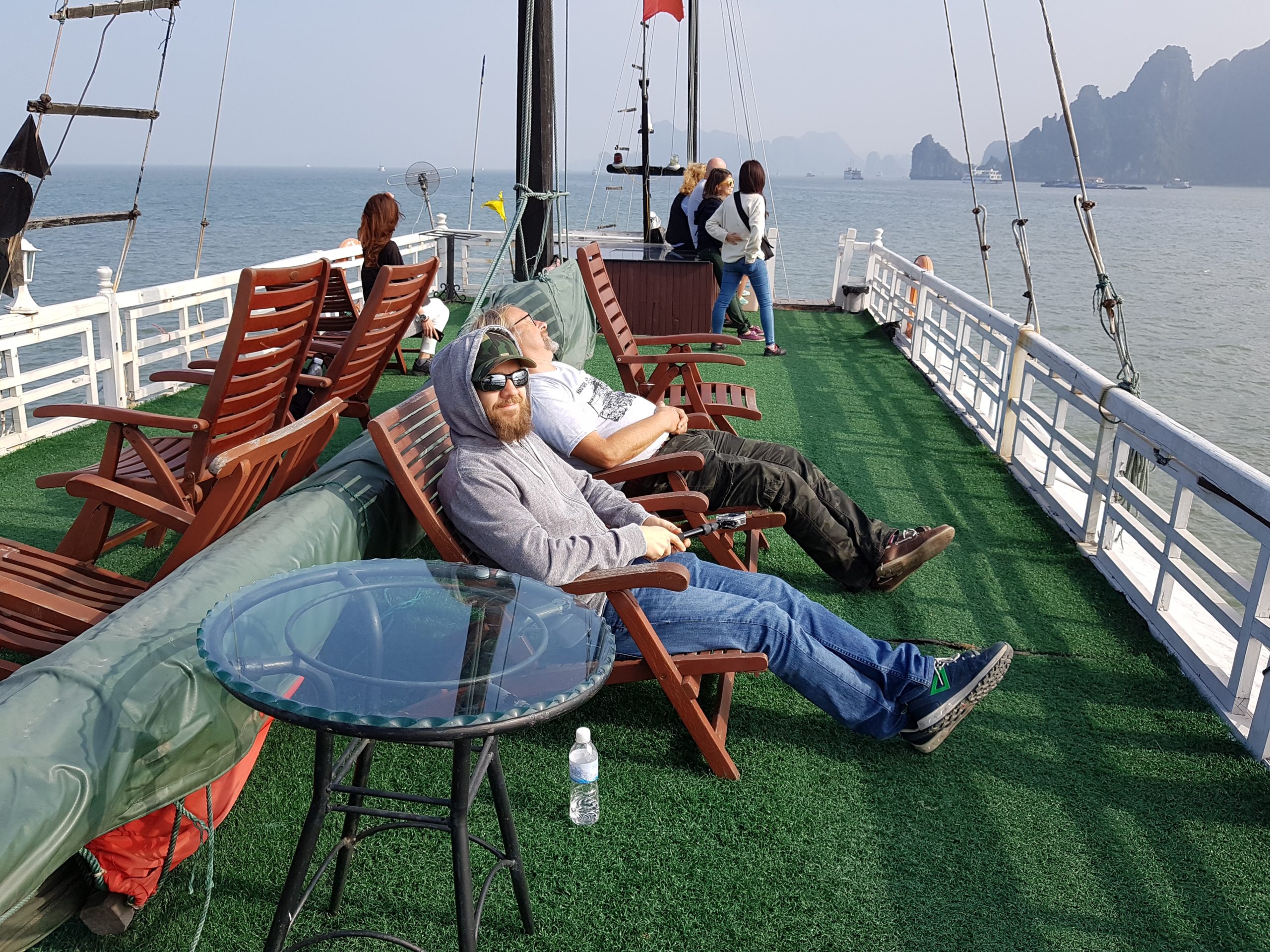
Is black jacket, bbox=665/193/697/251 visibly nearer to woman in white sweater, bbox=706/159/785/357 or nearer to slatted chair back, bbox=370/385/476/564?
woman in white sweater, bbox=706/159/785/357

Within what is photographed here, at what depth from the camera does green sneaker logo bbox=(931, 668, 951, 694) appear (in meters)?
2.82

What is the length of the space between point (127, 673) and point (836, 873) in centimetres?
157

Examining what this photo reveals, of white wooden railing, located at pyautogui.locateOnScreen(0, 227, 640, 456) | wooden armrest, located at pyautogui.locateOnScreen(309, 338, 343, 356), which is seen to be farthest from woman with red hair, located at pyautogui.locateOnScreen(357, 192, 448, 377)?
wooden armrest, located at pyautogui.locateOnScreen(309, 338, 343, 356)

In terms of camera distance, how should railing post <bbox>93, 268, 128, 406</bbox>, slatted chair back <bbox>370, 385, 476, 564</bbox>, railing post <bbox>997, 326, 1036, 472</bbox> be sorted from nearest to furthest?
slatted chair back <bbox>370, 385, 476, 564</bbox> → railing post <bbox>997, 326, 1036, 472</bbox> → railing post <bbox>93, 268, 128, 406</bbox>

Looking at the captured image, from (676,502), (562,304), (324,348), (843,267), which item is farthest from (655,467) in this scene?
(843,267)

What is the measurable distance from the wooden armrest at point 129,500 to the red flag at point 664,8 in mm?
13177

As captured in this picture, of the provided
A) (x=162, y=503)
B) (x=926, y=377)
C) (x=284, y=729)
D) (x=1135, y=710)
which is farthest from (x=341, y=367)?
(x=926, y=377)

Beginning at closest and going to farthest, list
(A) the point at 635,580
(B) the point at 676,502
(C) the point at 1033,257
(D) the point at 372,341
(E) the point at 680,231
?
(A) the point at 635,580, (B) the point at 676,502, (D) the point at 372,341, (E) the point at 680,231, (C) the point at 1033,257

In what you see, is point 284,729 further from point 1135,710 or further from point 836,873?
point 1135,710

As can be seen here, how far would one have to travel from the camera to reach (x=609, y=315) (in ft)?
18.3

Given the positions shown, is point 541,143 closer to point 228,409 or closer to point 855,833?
point 228,409

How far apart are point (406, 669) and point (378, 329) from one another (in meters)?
2.82

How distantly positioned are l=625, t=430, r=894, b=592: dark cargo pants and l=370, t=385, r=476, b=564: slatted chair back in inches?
38.3

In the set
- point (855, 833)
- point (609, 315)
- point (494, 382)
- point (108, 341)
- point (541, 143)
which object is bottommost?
point (855, 833)
